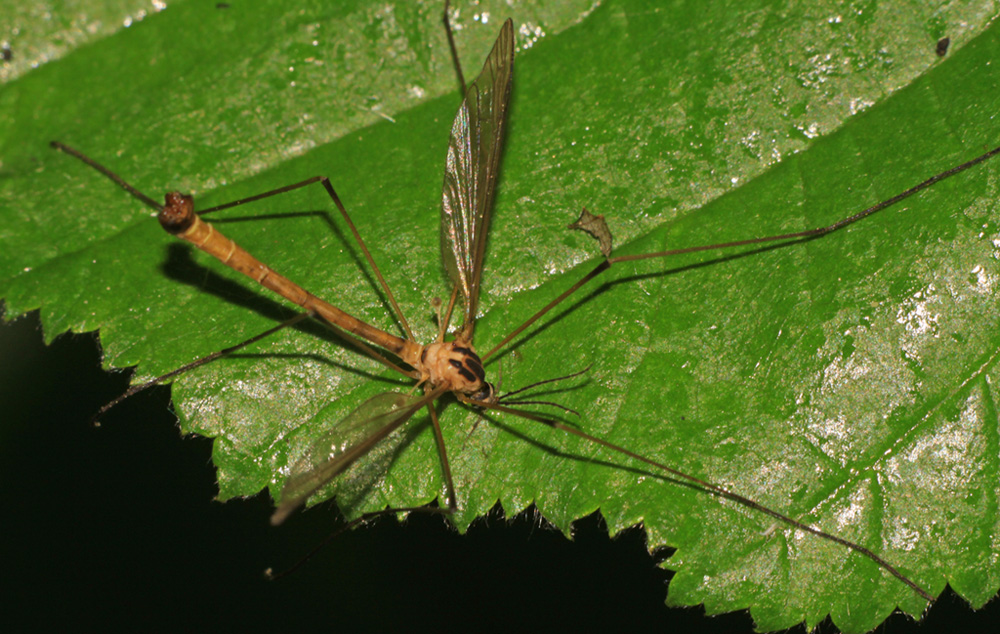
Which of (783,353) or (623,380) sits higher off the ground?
(623,380)

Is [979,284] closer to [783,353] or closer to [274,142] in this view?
[783,353]

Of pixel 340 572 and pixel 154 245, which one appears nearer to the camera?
pixel 154 245

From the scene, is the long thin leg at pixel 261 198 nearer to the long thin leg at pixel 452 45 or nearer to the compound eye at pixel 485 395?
the compound eye at pixel 485 395

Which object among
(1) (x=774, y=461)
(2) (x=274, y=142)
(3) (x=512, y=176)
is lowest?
(1) (x=774, y=461)

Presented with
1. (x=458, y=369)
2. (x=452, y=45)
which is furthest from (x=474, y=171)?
(x=458, y=369)

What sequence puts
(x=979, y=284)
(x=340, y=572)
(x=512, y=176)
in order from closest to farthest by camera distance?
(x=979, y=284)
(x=512, y=176)
(x=340, y=572)

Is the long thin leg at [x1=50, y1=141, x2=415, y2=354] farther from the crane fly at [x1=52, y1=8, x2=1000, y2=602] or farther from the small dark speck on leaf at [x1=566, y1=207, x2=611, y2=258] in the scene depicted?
the small dark speck on leaf at [x1=566, y1=207, x2=611, y2=258]

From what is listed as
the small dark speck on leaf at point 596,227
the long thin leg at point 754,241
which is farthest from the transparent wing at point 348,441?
the small dark speck on leaf at point 596,227

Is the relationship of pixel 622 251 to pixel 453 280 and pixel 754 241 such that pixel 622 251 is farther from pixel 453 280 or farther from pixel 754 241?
pixel 453 280

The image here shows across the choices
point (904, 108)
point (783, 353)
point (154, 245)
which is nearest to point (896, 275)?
point (783, 353)
